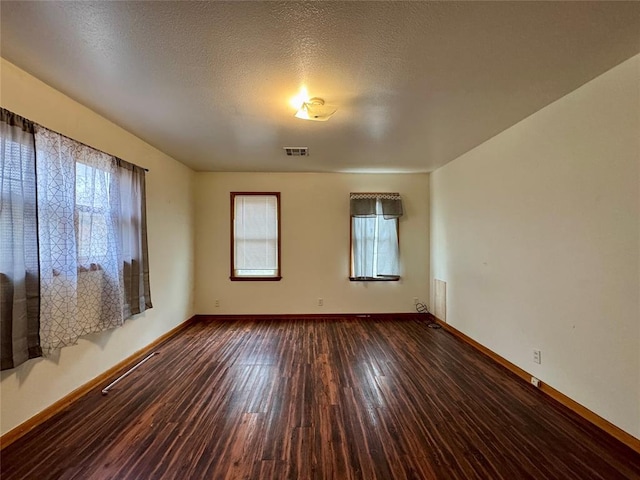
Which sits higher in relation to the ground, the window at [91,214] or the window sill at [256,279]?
the window at [91,214]

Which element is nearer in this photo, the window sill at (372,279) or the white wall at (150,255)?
the white wall at (150,255)

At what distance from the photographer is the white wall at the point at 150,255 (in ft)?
6.10

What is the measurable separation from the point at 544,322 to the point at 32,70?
438 centimetres

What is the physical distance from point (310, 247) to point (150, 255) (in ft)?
7.72

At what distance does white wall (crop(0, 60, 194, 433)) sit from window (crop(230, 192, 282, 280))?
0.76 metres

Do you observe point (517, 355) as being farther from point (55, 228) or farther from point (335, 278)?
point (55, 228)

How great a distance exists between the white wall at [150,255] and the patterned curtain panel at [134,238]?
18 centimetres

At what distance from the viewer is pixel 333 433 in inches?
74.0

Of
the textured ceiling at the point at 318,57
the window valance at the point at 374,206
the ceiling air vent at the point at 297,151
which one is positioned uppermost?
the textured ceiling at the point at 318,57

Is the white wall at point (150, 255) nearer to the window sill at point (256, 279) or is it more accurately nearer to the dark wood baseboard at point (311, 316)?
the dark wood baseboard at point (311, 316)

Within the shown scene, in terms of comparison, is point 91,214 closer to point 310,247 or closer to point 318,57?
point 318,57

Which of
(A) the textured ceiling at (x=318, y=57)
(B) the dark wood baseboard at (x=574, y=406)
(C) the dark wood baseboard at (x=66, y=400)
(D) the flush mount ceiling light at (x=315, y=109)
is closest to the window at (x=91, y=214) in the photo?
(A) the textured ceiling at (x=318, y=57)

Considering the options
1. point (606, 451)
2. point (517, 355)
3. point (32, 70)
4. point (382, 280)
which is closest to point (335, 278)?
point (382, 280)

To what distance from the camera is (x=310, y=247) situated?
4.75 m
